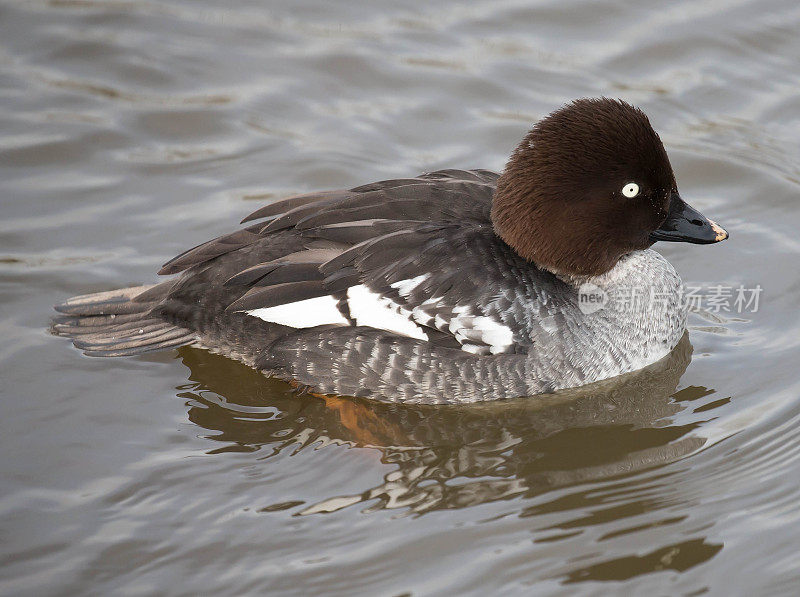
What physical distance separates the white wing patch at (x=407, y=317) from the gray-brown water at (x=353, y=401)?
0.55 metres

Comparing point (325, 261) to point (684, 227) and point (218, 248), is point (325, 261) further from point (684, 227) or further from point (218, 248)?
point (684, 227)

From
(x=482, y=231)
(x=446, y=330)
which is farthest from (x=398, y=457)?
(x=482, y=231)

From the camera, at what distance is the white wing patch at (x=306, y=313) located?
627 cm

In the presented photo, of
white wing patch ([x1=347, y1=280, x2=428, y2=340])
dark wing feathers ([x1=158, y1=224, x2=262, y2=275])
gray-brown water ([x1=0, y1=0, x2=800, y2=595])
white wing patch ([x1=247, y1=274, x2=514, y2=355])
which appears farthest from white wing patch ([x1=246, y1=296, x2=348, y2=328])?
gray-brown water ([x1=0, y1=0, x2=800, y2=595])

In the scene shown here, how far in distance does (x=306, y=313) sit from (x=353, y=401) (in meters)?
0.68

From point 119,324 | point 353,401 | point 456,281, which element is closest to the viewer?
point 456,281

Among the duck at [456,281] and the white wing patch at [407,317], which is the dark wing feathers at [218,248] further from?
the white wing patch at [407,317]

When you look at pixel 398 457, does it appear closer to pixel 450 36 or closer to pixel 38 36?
pixel 450 36

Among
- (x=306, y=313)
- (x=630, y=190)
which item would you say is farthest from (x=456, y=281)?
(x=630, y=190)

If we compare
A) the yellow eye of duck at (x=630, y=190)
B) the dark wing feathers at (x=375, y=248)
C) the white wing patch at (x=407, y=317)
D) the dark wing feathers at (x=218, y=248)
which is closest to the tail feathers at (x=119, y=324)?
the dark wing feathers at (x=218, y=248)

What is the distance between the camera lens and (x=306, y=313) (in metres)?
6.30

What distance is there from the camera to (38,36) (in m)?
9.94

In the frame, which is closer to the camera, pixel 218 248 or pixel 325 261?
pixel 325 261

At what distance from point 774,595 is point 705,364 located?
2067 millimetres
